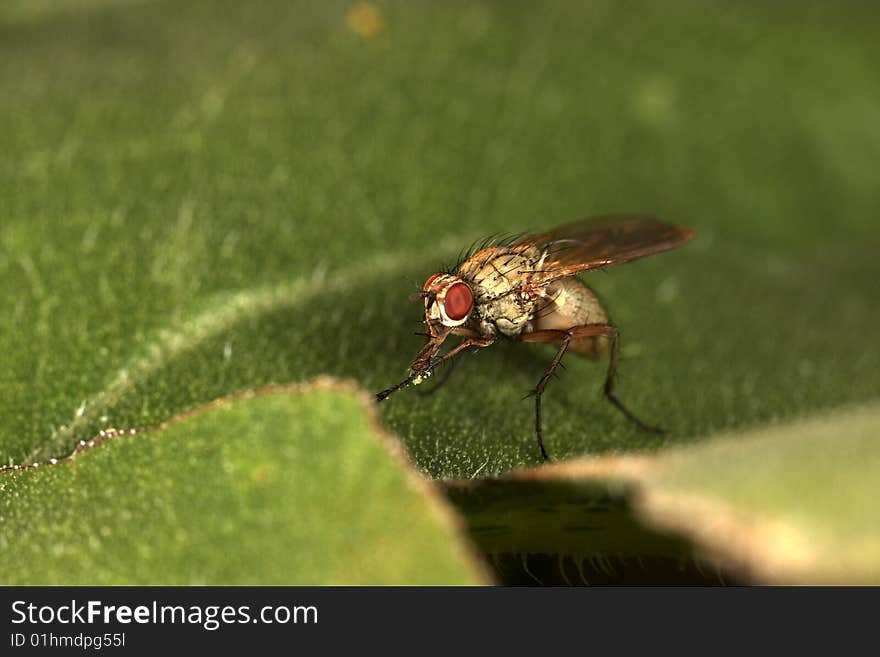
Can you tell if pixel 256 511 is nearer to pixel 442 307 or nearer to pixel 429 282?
pixel 442 307

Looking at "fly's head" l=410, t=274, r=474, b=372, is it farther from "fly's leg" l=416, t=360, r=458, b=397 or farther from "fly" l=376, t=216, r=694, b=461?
"fly's leg" l=416, t=360, r=458, b=397

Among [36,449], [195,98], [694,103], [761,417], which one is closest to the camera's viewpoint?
[36,449]

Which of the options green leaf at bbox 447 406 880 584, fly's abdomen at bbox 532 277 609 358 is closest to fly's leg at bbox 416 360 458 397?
fly's abdomen at bbox 532 277 609 358

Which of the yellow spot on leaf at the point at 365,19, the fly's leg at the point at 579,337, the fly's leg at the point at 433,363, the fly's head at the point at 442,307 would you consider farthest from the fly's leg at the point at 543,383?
the yellow spot on leaf at the point at 365,19

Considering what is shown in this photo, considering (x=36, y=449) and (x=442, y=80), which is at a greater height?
(x=442, y=80)

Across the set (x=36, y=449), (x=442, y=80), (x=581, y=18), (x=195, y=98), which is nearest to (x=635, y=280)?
(x=442, y=80)

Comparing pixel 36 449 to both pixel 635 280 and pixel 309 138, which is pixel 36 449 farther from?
pixel 635 280

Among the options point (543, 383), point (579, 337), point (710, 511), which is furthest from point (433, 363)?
point (710, 511)
